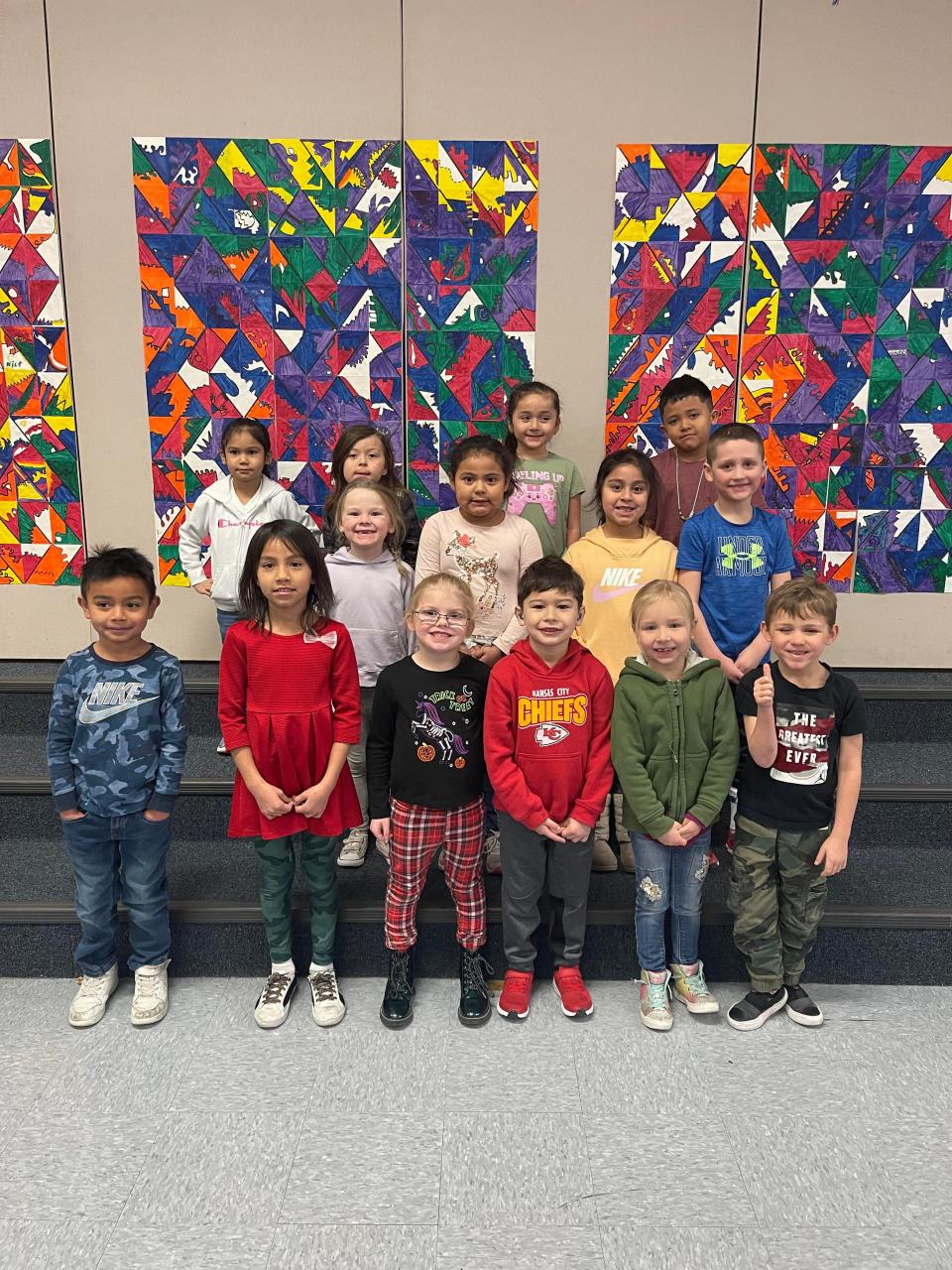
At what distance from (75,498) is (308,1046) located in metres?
2.18

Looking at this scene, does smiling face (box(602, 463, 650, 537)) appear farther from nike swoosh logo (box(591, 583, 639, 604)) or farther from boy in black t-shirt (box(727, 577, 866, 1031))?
boy in black t-shirt (box(727, 577, 866, 1031))

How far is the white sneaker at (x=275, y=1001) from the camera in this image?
208cm

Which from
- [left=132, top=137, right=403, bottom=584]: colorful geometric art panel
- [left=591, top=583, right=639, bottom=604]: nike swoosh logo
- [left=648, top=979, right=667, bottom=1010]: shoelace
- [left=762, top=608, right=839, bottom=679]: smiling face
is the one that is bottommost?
[left=648, top=979, right=667, bottom=1010]: shoelace

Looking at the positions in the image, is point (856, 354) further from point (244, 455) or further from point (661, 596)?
point (244, 455)

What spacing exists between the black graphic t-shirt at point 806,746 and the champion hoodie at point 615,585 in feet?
1.26

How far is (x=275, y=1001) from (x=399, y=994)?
0.29m

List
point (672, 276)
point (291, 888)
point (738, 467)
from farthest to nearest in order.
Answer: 1. point (672, 276)
2. point (738, 467)
3. point (291, 888)

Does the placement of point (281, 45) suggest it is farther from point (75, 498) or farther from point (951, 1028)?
point (951, 1028)

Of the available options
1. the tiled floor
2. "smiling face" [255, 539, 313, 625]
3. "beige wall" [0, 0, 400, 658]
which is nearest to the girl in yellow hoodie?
the tiled floor

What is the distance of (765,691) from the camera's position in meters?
1.97

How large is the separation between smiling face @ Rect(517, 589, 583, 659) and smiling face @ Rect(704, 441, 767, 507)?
59 cm

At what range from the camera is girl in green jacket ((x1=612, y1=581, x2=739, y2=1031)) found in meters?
2.04

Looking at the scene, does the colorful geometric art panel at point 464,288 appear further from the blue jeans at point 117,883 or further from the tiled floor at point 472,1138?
the tiled floor at point 472,1138

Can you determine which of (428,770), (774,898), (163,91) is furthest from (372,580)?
(163,91)
